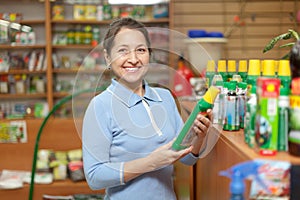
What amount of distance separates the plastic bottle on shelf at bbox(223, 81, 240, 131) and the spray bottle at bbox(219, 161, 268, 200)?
0.46 meters

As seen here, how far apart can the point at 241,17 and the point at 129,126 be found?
4084mm

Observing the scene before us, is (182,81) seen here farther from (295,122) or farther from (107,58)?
(295,122)

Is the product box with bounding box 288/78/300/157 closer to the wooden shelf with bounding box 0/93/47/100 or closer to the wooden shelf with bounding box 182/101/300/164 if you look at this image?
the wooden shelf with bounding box 182/101/300/164

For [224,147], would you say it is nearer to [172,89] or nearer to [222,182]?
[222,182]

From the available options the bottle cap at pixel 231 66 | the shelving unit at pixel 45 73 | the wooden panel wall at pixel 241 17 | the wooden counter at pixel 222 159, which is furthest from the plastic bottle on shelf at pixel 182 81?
the wooden panel wall at pixel 241 17

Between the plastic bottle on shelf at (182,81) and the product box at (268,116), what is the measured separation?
39 cm

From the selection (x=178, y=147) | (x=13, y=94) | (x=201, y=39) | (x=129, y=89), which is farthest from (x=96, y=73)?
(x=13, y=94)

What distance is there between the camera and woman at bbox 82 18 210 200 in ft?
4.26

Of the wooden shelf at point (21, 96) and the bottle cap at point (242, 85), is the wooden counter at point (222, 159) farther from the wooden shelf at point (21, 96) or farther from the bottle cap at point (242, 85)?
the wooden shelf at point (21, 96)

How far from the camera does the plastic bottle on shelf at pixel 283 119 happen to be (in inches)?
39.3

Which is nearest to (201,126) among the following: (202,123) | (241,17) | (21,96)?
(202,123)

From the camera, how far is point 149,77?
142 centimetres

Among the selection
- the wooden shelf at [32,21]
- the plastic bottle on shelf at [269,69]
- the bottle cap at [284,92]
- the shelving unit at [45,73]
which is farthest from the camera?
the wooden shelf at [32,21]

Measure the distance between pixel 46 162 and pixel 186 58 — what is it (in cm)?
257
